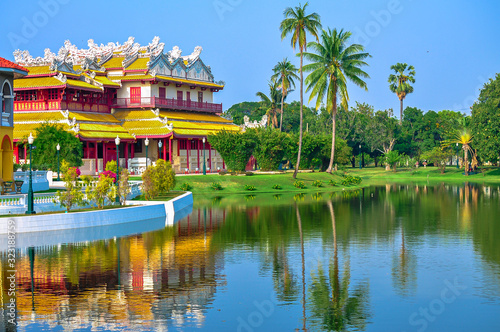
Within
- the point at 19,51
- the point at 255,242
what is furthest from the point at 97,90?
the point at 255,242

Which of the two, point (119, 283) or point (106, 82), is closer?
point (119, 283)

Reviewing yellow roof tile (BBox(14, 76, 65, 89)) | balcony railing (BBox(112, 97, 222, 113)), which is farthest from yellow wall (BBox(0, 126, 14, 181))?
balcony railing (BBox(112, 97, 222, 113))

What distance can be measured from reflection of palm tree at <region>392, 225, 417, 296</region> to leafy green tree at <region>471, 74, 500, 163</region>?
67722 mm

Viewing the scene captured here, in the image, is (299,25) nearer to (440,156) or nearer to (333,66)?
(333,66)

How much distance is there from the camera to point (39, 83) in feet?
218

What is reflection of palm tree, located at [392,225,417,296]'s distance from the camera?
17.1 metres

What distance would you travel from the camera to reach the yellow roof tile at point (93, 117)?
6712 cm

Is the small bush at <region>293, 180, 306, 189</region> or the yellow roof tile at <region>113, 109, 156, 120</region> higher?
the yellow roof tile at <region>113, 109, 156, 120</region>

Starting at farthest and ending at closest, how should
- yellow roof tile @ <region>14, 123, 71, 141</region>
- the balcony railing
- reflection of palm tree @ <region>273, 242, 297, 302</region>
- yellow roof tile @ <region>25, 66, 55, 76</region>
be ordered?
the balcony railing
yellow roof tile @ <region>25, 66, 55, 76</region>
yellow roof tile @ <region>14, 123, 71, 141</region>
reflection of palm tree @ <region>273, 242, 297, 302</region>

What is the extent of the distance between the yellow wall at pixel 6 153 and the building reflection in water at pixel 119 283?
17.3 meters

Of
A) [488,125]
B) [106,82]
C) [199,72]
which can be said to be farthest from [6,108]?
[488,125]

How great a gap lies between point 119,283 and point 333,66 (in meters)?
54.8

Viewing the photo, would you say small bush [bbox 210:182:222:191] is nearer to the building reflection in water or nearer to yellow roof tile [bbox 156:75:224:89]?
yellow roof tile [bbox 156:75:224:89]

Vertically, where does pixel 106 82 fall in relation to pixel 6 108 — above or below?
above
